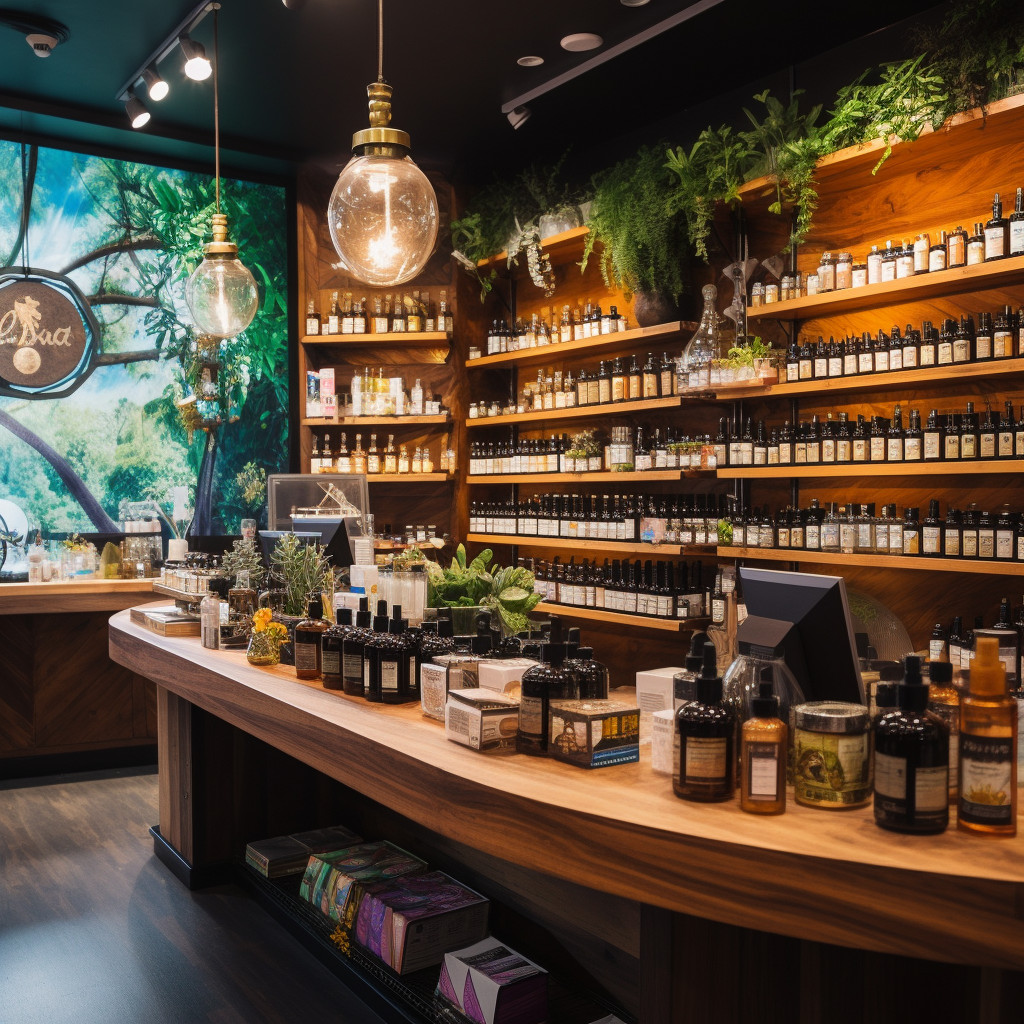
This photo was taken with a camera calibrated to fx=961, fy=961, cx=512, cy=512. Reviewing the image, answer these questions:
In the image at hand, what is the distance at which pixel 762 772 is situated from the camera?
1.57m

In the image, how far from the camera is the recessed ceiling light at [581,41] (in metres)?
4.50

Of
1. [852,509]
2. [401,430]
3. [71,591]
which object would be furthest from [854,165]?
[71,591]

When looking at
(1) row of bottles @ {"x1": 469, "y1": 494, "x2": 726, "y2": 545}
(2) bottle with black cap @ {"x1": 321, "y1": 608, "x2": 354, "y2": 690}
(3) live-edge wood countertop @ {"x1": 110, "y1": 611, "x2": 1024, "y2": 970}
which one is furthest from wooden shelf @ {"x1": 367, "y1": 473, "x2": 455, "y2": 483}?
(3) live-edge wood countertop @ {"x1": 110, "y1": 611, "x2": 1024, "y2": 970}

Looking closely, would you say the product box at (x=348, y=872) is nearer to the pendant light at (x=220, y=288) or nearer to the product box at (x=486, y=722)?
the product box at (x=486, y=722)

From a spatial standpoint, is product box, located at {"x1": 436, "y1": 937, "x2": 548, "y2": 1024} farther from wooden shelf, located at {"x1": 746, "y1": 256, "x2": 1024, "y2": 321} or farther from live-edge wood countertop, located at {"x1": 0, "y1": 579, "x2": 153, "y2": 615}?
live-edge wood countertop, located at {"x1": 0, "y1": 579, "x2": 153, "y2": 615}

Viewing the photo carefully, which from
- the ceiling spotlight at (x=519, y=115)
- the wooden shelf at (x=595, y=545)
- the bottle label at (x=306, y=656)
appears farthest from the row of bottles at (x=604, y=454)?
the bottle label at (x=306, y=656)

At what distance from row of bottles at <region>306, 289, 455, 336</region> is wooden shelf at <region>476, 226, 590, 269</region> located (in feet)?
1.43

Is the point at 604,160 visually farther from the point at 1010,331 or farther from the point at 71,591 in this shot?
the point at 71,591

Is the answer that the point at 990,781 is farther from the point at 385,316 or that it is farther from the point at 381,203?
the point at 385,316

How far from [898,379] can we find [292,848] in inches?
120

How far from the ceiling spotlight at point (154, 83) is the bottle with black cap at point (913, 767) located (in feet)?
14.9

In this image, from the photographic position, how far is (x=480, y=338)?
21.3 feet

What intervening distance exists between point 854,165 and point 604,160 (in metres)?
2.09

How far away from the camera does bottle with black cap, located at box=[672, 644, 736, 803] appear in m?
1.64
